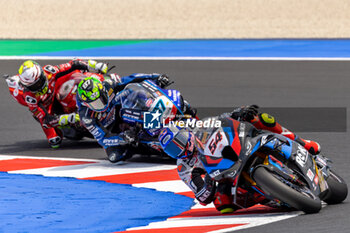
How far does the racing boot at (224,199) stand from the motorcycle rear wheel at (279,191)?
1.81 feet

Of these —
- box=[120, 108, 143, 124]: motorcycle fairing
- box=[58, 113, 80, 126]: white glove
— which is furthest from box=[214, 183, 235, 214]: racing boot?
box=[58, 113, 80, 126]: white glove

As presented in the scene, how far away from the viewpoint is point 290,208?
747cm

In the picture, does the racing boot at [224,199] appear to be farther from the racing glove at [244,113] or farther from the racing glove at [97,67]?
the racing glove at [97,67]

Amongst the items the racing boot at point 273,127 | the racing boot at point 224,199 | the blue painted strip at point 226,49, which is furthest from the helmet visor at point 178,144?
the blue painted strip at point 226,49

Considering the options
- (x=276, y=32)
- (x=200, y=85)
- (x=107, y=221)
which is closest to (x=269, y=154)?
(x=107, y=221)

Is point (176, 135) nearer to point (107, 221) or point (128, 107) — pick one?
point (107, 221)

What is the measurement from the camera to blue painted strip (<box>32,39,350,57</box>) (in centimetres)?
2283

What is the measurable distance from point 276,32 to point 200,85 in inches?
397

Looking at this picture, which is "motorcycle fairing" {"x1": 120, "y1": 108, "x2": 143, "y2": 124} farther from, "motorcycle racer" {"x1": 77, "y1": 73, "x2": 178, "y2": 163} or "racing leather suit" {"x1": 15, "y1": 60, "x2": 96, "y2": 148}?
"racing leather suit" {"x1": 15, "y1": 60, "x2": 96, "y2": 148}

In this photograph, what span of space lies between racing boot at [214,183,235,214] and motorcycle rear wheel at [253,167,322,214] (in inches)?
21.8

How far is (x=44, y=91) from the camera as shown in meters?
12.2

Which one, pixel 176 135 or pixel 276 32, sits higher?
pixel 176 135

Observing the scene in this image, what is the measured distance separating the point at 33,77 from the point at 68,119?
2.68ft

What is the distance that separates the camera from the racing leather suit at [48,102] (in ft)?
40.0
